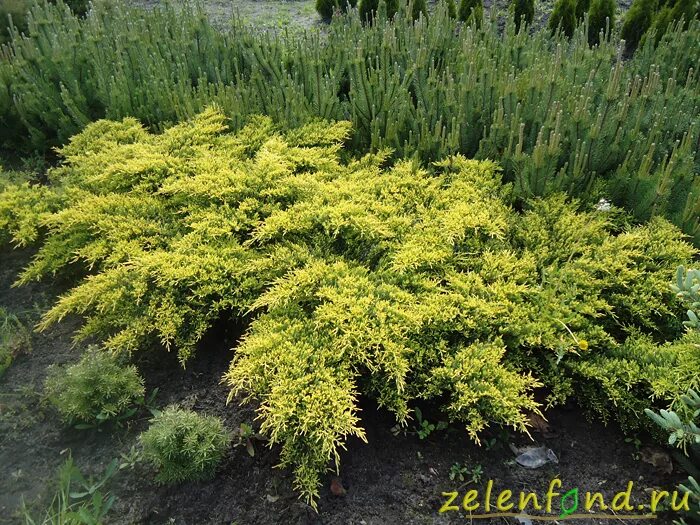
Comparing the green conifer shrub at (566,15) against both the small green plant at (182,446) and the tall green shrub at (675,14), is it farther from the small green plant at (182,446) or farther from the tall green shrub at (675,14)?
the small green plant at (182,446)

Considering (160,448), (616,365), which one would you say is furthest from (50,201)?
(616,365)

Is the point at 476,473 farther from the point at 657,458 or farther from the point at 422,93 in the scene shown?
the point at 422,93

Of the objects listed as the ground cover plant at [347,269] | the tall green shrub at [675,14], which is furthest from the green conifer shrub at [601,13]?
the ground cover plant at [347,269]

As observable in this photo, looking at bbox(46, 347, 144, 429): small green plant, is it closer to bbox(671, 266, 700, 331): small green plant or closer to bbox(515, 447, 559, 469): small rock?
bbox(515, 447, 559, 469): small rock

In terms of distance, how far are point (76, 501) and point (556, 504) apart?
204 centimetres

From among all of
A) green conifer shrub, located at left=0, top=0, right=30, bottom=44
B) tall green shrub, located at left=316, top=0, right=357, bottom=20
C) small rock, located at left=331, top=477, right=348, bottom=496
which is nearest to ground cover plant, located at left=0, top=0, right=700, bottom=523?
small rock, located at left=331, top=477, right=348, bottom=496

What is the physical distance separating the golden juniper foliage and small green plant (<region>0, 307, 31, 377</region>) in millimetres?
249

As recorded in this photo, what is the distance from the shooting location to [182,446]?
2.16 meters

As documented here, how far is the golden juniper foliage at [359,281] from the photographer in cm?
231

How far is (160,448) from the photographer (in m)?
2.17

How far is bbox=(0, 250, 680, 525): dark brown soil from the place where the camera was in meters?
2.17

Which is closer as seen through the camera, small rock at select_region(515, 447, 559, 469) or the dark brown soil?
the dark brown soil

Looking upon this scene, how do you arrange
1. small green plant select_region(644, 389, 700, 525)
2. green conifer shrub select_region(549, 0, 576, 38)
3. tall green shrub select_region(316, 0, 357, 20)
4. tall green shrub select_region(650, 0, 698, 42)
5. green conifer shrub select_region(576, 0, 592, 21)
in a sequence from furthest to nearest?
tall green shrub select_region(316, 0, 357, 20), green conifer shrub select_region(576, 0, 592, 21), green conifer shrub select_region(549, 0, 576, 38), tall green shrub select_region(650, 0, 698, 42), small green plant select_region(644, 389, 700, 525)

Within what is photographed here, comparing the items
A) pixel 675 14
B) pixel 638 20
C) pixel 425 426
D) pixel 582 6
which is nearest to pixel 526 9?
pixel 582 6
